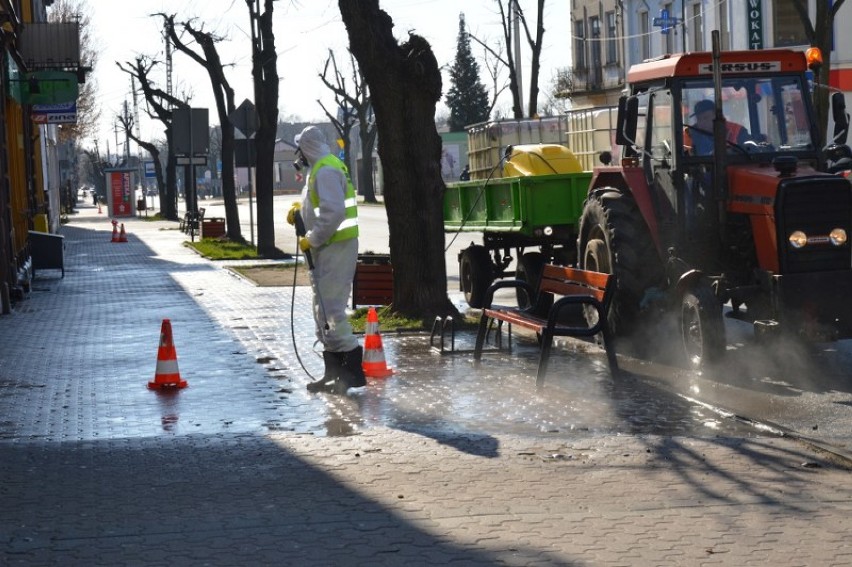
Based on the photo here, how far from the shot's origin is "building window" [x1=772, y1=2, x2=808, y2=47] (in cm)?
3878

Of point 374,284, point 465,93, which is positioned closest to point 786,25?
point 374,284

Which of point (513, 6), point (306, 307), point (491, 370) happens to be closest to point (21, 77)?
point (306, 307)

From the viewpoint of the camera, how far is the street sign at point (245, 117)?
30344 millimetres

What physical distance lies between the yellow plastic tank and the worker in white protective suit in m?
6.24

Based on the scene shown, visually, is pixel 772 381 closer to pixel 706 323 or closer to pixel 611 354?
pixel 706 323

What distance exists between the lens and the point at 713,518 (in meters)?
6.66

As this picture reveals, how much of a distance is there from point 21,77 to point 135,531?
20505 millimetres

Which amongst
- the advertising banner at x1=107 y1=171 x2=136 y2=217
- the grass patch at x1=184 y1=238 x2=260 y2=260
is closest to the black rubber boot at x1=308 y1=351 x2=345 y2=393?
the grass patch at x1=184 y1=238 x2=260 y2=260

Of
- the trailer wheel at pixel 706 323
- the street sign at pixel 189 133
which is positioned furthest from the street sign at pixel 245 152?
the trailer wheel at pixel 706 323

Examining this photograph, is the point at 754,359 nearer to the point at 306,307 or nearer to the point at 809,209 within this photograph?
the point at 809,209

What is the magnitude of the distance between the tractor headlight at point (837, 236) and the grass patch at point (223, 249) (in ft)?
70.2

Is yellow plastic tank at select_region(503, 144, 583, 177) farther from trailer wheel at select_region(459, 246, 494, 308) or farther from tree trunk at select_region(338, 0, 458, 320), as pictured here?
tree trunk at select_region(338, 0, 458, 320)

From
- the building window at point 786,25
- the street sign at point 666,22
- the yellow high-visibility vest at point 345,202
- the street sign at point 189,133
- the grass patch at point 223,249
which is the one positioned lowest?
the grass patch at point 223,249

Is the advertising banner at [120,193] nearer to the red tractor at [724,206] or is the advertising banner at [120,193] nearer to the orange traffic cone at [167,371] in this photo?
the red tractor at [724,206]
